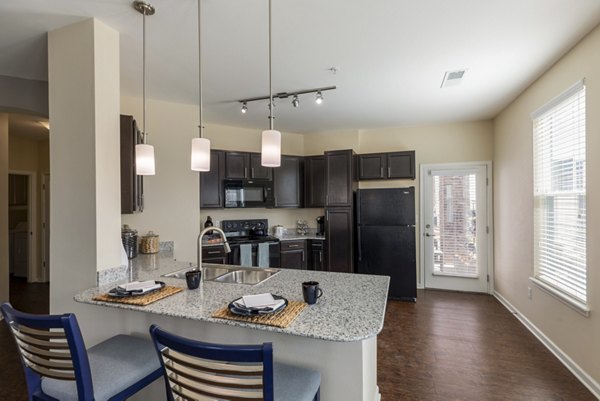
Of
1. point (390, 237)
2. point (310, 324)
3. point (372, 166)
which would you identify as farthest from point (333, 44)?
point (390, 237)

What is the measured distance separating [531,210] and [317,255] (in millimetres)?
2779

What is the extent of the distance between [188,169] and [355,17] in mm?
2458

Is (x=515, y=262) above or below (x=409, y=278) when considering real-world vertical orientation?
above

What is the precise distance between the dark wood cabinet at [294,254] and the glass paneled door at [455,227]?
1.93 meters

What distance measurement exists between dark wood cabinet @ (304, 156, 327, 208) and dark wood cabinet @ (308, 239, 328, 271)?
631 millimetres

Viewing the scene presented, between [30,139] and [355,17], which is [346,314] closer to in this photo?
[355,17]

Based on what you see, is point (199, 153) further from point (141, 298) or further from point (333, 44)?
point (333, 44)

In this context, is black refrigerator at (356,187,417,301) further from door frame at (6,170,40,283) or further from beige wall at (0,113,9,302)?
door frame at (6,170,40,283)

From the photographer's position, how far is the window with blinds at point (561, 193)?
7.88 feet

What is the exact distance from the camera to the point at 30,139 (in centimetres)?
540

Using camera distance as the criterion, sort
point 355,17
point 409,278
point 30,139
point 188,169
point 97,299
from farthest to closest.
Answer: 1. point 30,139
2. point 409,278
3. point 188,169
4. point 355,17
5. point 97,299

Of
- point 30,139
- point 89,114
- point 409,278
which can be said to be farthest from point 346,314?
point 30,139

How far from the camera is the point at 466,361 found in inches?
103

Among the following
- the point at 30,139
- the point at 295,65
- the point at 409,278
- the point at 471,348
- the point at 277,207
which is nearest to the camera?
the point at 295,65
